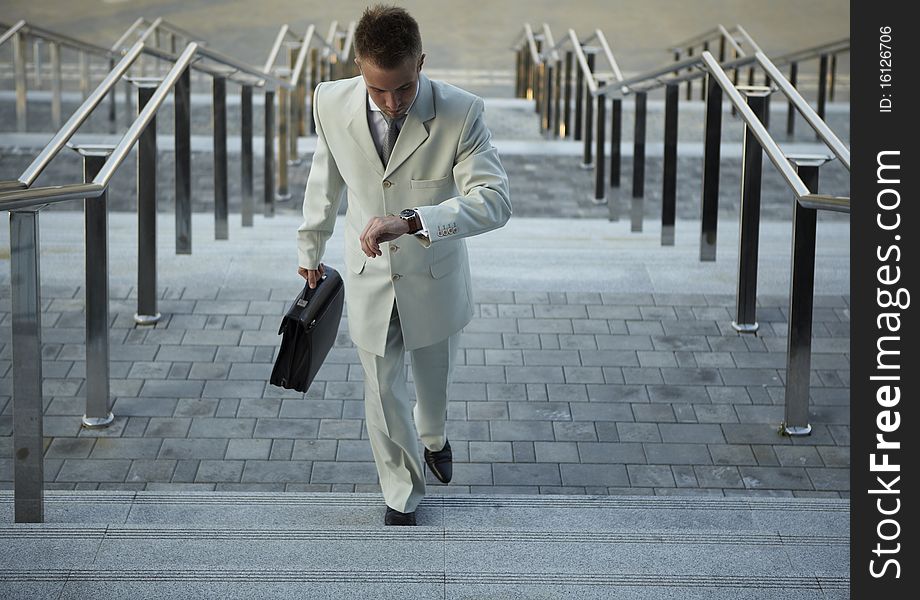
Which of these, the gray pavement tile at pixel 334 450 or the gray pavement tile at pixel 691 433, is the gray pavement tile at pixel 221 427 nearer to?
the gray pavement tile at pixel 334 450

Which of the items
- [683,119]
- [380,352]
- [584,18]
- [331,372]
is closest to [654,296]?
[331,372]

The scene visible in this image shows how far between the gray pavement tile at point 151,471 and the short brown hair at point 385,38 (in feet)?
5.03

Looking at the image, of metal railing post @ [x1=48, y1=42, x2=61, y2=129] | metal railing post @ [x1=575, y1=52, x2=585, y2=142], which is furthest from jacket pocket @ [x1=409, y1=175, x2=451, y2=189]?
metal railing post @ [x1=48, y1=42, x2=61, y2=129]

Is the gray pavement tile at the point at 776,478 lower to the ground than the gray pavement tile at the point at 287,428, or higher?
lower

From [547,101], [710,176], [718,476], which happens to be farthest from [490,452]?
[547,101]

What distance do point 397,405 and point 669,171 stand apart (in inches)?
140

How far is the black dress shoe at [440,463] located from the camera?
3.15 meters

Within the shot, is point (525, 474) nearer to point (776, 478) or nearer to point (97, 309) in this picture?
point (776, 478)

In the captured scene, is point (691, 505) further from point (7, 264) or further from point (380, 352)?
point (7, 264)

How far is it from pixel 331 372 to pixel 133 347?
2.51 ft

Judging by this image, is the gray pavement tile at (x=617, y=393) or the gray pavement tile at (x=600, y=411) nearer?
the gray pavement tile at (x=600, y=411)

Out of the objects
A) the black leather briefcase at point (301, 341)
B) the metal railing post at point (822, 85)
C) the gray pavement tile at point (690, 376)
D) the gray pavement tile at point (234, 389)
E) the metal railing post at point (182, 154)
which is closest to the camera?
the black leather briefcase at point (301, 341)

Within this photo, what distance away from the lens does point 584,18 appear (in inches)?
530

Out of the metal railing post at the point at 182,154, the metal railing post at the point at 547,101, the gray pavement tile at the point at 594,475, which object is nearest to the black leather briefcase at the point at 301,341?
the gray pavement tile at the point at 594,475
